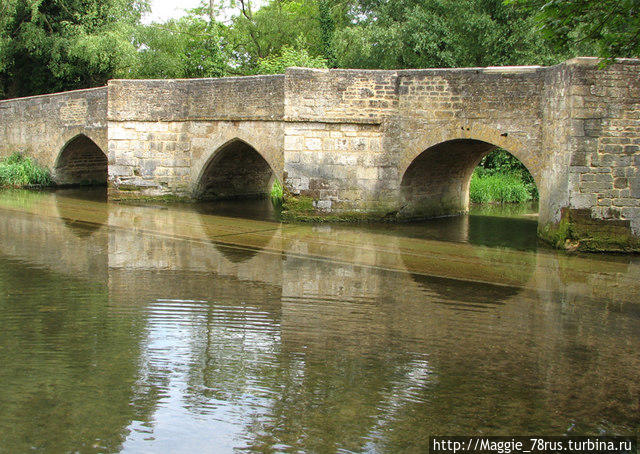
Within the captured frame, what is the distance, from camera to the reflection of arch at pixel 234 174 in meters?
15.3

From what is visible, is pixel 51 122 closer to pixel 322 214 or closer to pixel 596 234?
pixel 322 214

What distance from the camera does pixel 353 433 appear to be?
4.01 meters

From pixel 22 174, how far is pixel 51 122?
1.67 metres

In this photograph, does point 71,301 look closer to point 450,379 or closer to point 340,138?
point 450,379

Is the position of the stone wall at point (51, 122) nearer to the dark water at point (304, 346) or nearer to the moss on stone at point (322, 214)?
the moss on stone at point (322, 214)

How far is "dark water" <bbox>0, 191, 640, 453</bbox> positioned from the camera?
4094 mm

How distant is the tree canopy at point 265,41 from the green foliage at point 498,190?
3.12m

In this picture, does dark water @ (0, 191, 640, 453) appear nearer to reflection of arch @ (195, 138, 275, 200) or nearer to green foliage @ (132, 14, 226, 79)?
reflection of arch @ (195, 138, 275, 200)

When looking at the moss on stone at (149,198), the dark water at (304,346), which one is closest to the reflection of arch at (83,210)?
the moss on stone at (149,198)

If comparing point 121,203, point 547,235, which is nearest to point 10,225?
point 121,203

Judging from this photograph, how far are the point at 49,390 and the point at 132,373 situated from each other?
0.56m

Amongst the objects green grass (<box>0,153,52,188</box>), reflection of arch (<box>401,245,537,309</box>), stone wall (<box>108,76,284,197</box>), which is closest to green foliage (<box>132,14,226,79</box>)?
green grass (<box>0,153,52,188</box>)

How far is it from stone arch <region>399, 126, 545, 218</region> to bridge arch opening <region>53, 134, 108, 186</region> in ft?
32.2

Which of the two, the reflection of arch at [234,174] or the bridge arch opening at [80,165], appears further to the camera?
the bridge arch opening at [80,165]
